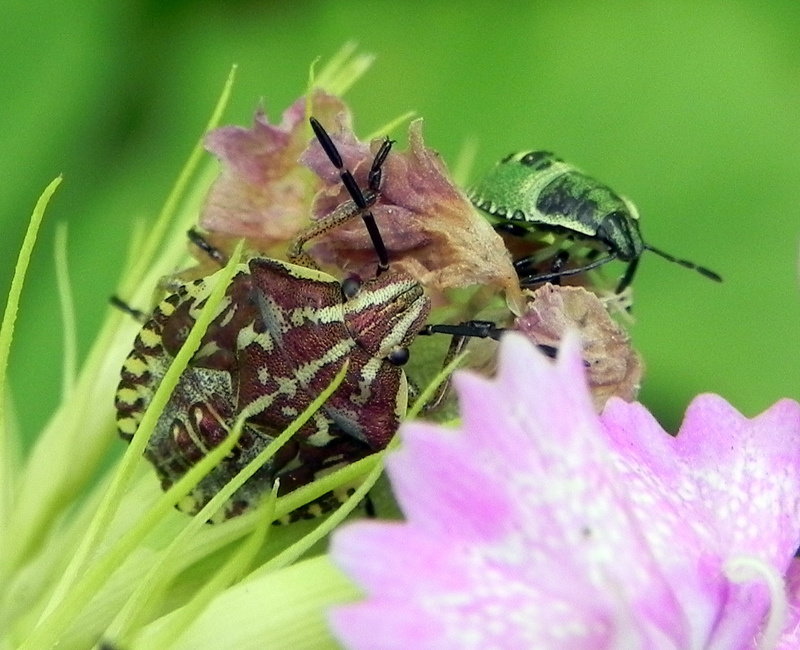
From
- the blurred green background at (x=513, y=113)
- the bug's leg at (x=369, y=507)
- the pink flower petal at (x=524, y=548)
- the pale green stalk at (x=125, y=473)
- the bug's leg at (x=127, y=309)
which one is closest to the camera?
the pink flower petal at (x=524, y=548)

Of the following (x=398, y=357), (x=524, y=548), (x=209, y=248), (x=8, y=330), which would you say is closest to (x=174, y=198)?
(x=209, y=248)

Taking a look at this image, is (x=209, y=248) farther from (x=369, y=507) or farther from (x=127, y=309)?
(x=369, y=507)

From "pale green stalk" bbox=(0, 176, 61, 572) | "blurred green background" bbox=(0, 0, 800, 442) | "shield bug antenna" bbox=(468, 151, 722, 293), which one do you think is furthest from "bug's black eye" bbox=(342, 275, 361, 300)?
"blurred green background" bbox=(0, 0, 800, 442)

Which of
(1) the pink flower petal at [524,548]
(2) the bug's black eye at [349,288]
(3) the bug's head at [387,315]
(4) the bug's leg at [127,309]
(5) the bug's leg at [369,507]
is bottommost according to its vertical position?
(5) the bug's leg at [369,507]

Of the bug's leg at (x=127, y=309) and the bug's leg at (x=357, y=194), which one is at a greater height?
the bug's leg at (x=357, y=194)

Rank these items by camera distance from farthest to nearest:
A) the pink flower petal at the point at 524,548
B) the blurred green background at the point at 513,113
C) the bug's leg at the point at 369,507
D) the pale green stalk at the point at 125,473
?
the blurred green background at the point at 513,113
the bug's leg at the point at 369,507
the pale green stalk at the point at 125,473
the pink flower petal at the point at 524,548

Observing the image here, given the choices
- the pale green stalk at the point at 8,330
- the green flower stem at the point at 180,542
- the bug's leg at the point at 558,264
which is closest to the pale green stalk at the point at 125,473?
the green flower stem at the point at 180,542

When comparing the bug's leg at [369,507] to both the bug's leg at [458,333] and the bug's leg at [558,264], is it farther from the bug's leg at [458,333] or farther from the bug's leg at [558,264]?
the bug's leg at [558,264]

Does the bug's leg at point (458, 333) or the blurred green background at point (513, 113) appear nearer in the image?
the bug's leg at point (458, 333)
